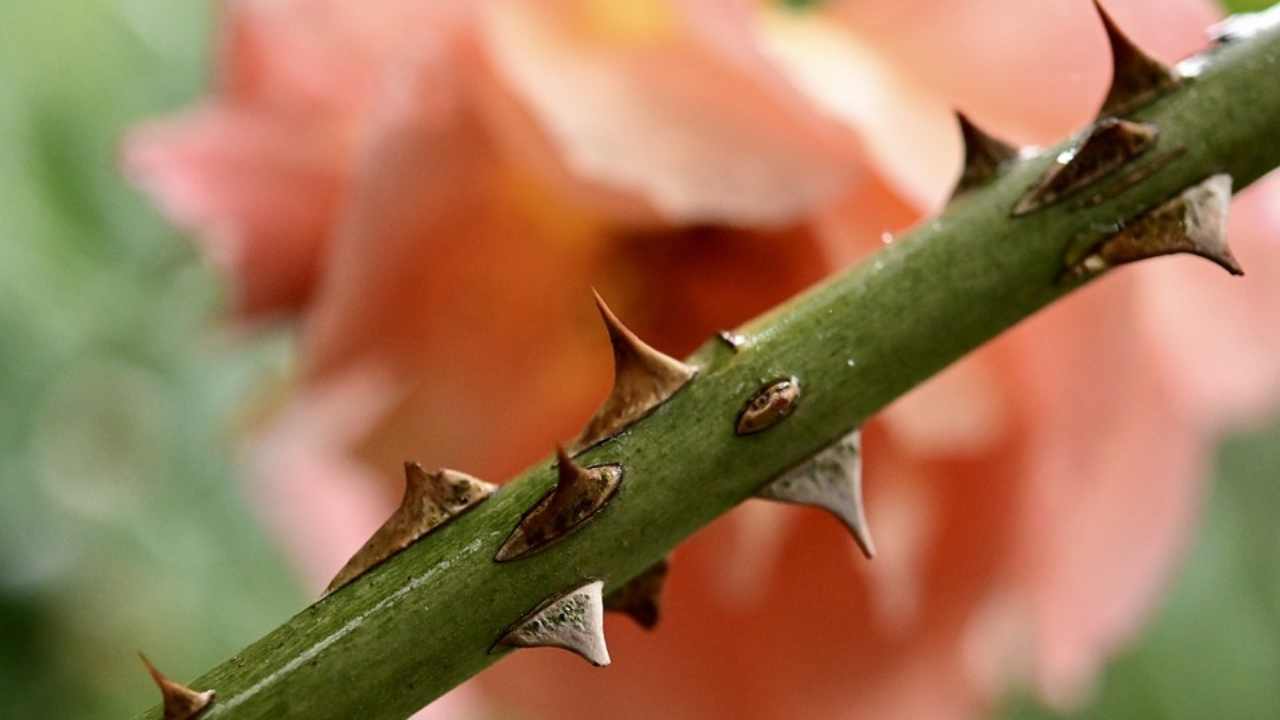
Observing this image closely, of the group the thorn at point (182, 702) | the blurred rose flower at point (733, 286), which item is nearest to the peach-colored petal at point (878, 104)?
the blurred rose flower at point (733, 286)

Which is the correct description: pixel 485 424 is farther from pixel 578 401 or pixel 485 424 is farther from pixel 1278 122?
pixel 1278 122

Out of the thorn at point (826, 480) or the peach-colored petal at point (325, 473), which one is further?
the peach-colored petal at point (325, 473)

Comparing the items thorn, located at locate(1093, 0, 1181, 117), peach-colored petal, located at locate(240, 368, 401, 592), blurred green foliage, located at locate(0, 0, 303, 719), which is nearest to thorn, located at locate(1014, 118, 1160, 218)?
thorn, located at locate(1093, 0, 1181, 117)

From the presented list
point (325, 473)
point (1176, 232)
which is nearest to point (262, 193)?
point (325, 473)

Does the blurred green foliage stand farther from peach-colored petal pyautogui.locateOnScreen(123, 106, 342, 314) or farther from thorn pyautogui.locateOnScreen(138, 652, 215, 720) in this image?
thorn pyautogui.locateOnScreen(138, 652, 215, 720)

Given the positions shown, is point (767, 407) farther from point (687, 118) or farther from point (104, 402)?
point (104, 402)

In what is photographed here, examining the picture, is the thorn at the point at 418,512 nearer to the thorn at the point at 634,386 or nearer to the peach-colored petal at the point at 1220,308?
the thorn at the point at 634,386
